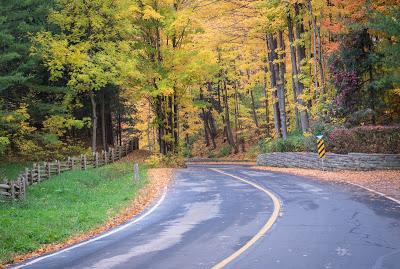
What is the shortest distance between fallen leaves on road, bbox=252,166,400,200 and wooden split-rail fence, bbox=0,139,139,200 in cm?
1320

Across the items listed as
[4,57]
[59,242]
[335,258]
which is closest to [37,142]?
[4,57]

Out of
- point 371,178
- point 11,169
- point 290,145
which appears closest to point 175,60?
point 290,145

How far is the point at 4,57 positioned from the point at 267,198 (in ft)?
50.9

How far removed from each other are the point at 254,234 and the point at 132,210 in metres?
6.06

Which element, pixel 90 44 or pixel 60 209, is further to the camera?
pixel 90 44

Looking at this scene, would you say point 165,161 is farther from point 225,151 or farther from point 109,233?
point 109,233

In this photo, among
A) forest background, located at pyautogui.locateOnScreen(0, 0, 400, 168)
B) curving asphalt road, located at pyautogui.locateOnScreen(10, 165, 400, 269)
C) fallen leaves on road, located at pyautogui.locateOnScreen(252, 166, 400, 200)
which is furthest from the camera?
forest background, located at pyautogui.locateOnScreen(0, 0, 400, 168)

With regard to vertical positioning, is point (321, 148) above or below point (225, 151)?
above

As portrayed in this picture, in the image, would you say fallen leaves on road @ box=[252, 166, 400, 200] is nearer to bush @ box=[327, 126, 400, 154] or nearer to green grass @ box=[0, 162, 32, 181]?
bush @ box=[327, 126, 400, 154]

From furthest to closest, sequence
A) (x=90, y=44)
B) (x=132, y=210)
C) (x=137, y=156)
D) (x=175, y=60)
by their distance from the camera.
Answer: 1. (x=137, y=156)
2. (x=175, y=60)
3. (x=90, y=44)
4. (x=132, y=210)

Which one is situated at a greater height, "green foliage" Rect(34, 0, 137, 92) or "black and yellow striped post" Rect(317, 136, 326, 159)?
"green foliage" Rect(34, 0, 137, 92)

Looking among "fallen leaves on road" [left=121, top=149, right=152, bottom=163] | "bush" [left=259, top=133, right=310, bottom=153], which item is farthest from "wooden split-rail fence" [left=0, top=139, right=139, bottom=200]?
"bush" [left=259, top=133, right=310, bottom=153]

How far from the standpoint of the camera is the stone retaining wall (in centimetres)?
2297

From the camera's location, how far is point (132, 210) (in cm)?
1566
